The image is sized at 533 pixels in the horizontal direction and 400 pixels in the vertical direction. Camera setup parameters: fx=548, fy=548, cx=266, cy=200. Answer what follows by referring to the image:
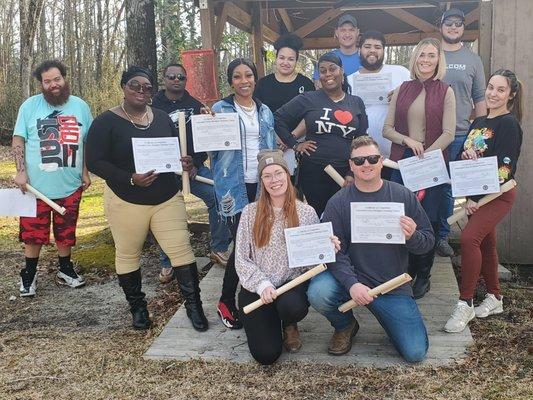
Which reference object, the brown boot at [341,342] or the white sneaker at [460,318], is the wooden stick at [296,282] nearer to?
the brown boot at [341,342]

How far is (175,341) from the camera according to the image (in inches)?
159

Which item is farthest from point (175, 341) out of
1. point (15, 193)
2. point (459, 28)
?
point (459, 28)

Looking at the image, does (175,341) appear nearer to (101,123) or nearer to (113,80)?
(101,123)

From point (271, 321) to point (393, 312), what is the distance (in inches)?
32.1

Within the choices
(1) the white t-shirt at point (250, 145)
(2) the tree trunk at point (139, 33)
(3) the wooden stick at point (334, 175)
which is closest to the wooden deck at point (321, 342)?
(3) the wooden stick at point (334, 175)

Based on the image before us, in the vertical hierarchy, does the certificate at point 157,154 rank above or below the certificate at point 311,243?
above

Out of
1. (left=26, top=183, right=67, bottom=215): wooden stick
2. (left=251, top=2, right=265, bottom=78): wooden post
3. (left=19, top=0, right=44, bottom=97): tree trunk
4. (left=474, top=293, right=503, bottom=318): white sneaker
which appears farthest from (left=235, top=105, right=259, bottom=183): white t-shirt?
(left=19, top=0, right=44, bottom=97): tree trunk

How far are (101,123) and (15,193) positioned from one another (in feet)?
5.17

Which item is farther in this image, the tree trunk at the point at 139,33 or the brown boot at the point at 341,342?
the tree trunk at the point at 139,33

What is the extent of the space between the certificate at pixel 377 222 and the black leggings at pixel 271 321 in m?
0.56

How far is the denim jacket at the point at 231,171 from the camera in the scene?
14.2 feet

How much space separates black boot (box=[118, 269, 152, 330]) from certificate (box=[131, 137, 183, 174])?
860mm

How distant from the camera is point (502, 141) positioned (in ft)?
12.9

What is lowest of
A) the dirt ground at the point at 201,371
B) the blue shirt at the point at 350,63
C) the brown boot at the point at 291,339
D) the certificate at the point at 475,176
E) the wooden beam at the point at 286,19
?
the dirt ground at the point at 201,371
